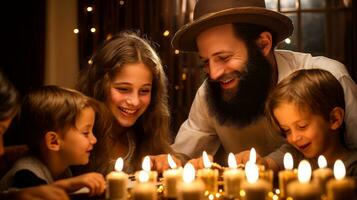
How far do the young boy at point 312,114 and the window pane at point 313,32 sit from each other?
6.33 ft

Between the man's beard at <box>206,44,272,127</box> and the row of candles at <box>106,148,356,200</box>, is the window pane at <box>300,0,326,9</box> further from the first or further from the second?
the row of candles at <box>106,148,356,200</box>

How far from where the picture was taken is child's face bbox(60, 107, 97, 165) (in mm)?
2629

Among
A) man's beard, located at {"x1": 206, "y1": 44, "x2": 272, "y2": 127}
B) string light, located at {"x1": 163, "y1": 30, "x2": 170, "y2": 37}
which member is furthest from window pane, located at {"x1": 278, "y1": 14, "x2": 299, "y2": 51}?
man's beard, located at {"x1": 206, "y1": 44, "x2": 272, "y2": 127}

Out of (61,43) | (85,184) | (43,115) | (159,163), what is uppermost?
(61,43)

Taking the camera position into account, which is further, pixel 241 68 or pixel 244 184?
pixel 241 68

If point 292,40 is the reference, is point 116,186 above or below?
below

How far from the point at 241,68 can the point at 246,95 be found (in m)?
0.18

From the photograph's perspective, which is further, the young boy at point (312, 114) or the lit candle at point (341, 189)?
the young boy at point (312, 114)

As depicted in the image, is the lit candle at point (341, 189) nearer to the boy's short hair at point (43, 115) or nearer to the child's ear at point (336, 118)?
the child's ear at point (336, 118)

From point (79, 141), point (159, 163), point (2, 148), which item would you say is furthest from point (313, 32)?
point (2, 148)

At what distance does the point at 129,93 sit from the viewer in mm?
3131

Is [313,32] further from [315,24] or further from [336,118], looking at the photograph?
[336,118]

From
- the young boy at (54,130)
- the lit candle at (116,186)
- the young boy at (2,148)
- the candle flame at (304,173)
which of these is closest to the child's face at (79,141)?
the young boy at (54,130)

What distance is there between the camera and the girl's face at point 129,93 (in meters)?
3.12
